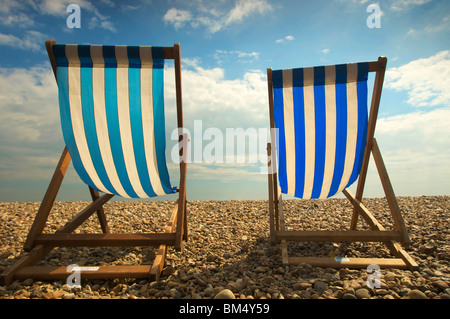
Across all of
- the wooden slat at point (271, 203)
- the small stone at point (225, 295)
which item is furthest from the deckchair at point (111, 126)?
the wooden slat at point (271, 203)

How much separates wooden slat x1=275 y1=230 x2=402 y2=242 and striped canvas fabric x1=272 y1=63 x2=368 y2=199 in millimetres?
673

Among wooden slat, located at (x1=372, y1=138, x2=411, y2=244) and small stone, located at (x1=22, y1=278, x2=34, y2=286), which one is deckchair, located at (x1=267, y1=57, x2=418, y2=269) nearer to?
wooden slat, located at (x1=372, y1=138, x2=411, y2=244)

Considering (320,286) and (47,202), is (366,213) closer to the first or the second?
(320,286)

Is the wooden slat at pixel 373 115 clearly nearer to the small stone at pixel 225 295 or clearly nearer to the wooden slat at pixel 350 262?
the wooden slat at pixel 350 262

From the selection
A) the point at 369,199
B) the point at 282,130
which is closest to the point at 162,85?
the point at 282,130

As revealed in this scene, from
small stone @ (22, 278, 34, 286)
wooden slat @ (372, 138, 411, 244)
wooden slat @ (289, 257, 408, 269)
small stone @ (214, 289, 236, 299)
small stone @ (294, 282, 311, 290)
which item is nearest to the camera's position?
small stone @ (214, 289, 236, 299)

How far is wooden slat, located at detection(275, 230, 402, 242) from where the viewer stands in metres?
2.82

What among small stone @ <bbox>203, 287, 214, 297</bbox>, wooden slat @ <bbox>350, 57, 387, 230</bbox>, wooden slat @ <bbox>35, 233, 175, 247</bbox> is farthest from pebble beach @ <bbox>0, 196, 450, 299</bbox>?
wooden slat @ <bbox>350, 57, 387, 230</bbox>

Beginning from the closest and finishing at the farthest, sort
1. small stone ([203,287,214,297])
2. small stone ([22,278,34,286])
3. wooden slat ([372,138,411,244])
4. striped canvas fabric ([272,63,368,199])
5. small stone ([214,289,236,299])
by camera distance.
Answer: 1. small stone ([214,289,236,299])
2. small stone ([203,287,214,297])
3. small stone ([22,278,34,286])
4. wooden slat ([372,138,411,244])
5. striped canvas fabric ([272,63,368,199])

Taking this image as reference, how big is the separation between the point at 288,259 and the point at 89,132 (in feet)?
7.69

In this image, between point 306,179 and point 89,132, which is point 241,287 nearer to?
point 306,179

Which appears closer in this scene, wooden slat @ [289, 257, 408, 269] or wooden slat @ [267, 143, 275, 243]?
wooden slat @ [289, 257, 408, 269]

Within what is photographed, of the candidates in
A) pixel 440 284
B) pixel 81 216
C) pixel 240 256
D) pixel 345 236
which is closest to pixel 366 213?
pixel 345 236
